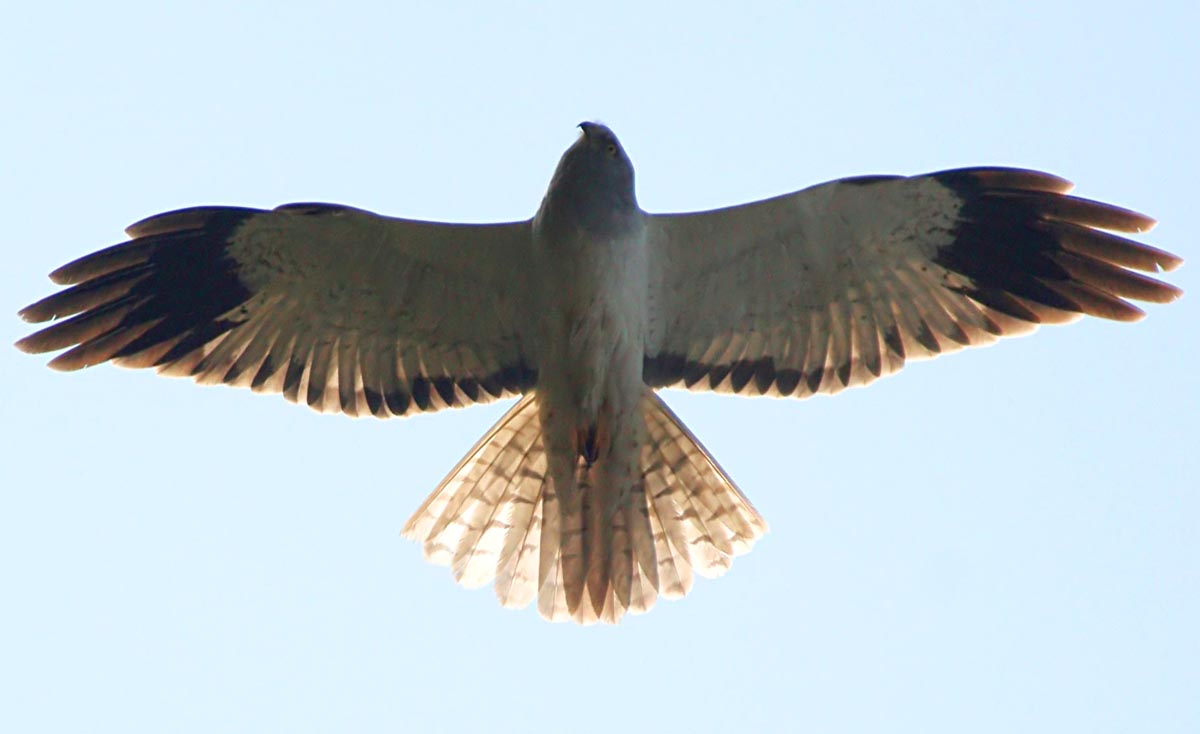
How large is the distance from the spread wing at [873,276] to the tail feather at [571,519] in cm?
60

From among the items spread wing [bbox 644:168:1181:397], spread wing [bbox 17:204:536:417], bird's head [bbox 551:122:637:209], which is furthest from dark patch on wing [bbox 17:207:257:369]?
spread wing [bbox 644:168:1181:397]

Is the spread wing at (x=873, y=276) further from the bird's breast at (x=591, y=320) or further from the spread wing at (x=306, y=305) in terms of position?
the spread wing at (x=306, y=305)

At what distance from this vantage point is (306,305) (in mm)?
9555

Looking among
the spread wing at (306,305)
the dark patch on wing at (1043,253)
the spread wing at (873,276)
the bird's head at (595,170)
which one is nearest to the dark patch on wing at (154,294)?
the spread wing at (306,305)

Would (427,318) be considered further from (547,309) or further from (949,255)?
(949,255)

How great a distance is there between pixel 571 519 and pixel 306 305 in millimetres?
1837

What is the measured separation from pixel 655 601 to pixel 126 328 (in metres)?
3.16

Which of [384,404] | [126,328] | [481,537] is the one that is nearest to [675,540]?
[481,537]

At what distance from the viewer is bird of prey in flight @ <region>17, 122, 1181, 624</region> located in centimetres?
921

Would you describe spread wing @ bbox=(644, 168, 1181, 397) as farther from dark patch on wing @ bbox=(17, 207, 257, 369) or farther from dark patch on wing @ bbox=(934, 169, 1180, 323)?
dark patch on wing @ bbox=(17, 207, 257, 369)

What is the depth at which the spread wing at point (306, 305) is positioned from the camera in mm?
9258

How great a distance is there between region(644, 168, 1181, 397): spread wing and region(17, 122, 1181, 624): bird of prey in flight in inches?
0.5

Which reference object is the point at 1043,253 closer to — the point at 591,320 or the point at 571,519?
the point at 591,320

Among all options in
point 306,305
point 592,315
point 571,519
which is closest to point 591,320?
point 592,315
